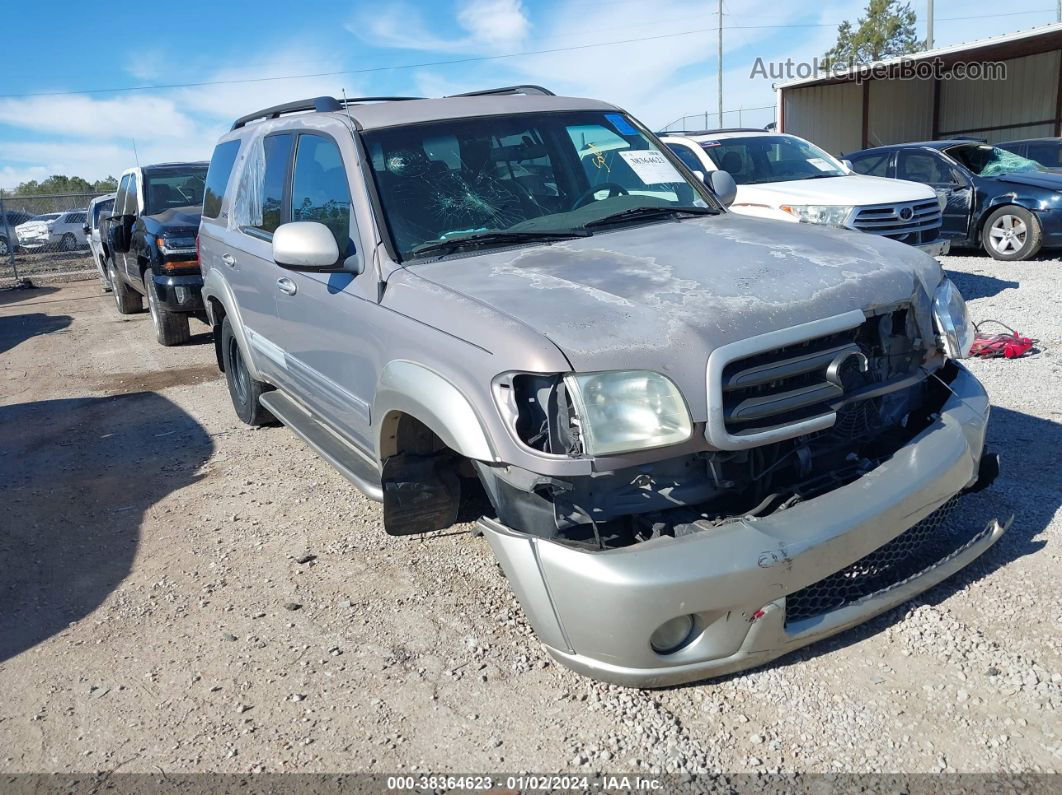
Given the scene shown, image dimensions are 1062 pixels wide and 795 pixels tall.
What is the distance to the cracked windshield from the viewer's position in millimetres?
3596

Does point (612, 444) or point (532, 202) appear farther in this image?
point (532, 202)

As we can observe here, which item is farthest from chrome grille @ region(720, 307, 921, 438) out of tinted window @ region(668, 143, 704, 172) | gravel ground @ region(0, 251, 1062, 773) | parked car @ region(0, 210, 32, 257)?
parked car @ region(0, 210, 32, 257)

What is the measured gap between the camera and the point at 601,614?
251cm

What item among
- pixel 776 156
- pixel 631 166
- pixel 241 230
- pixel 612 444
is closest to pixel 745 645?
pixel 612 444

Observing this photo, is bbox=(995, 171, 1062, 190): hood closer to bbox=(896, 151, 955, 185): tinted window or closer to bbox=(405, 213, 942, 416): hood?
bbox=(896, 151, 955, 185): tinted window

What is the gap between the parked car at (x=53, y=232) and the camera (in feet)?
79.0

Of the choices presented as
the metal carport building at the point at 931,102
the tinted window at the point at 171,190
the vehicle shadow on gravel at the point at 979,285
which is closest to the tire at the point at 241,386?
the tinted window at the point at 171,190

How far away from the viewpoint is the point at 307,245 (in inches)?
136

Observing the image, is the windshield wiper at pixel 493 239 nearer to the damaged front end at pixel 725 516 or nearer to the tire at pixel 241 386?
the damaged front end at pixel 725 516

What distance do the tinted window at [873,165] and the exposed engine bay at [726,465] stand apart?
10.3m

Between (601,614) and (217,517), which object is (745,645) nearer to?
(601,614)

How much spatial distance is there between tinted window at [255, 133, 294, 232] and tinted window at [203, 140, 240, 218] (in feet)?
2.52

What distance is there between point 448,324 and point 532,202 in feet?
3.76

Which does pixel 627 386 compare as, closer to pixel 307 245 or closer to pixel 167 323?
pixel 307 245
